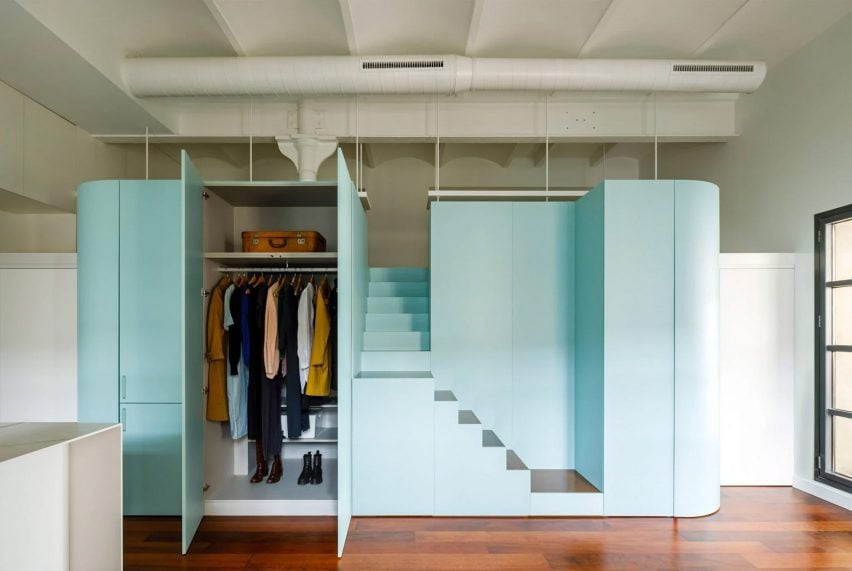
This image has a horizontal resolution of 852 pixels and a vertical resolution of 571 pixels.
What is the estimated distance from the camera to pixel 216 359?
324 centimetres

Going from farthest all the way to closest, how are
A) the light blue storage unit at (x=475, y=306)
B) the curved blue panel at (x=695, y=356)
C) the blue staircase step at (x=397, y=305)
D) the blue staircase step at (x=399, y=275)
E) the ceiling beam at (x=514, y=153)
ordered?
the ceiling beam at (x=514, y=153)
the blue staircase step at (x=399, y=275)
the blue staircase step at (x=397, y=305)
the light blue storage unit at (x=475, y=306)
the curved blue panel at (x=695, y=356)

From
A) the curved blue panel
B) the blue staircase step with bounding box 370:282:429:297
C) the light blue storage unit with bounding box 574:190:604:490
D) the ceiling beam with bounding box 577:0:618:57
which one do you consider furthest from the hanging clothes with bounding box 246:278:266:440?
the ceiling beam with bounding box 577:0:618:57

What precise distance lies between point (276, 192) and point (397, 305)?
1.35 meters

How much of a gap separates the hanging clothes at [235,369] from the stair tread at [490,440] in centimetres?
173

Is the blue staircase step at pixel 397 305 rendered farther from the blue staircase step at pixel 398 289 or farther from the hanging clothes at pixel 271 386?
the hanging clothes at pixel 271 386

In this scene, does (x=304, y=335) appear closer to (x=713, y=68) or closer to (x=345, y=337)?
(x=345, y=337)

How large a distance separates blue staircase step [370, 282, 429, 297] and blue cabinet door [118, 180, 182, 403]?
5.27 feet

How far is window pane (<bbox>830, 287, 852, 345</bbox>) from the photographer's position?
3.40m

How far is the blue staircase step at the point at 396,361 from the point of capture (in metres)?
3.59

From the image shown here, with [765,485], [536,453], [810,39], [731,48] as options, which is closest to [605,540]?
[536,453]

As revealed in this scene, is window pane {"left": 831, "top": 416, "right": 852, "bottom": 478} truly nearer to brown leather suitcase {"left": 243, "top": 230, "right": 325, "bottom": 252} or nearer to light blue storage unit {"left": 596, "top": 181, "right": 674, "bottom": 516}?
light blue storage unit {"left": 596, "top": 181, "right": 674, "bottom": 516}

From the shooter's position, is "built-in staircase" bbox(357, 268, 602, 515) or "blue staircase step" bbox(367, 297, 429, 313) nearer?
"built-in staircase" bbox(357, 268, 602, 515)

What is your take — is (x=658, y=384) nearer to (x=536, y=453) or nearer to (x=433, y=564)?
(x=536, y=453)

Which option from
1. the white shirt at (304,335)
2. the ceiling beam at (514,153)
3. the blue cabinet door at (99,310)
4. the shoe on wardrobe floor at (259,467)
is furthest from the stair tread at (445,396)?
the ceiling beam at (514,153)
